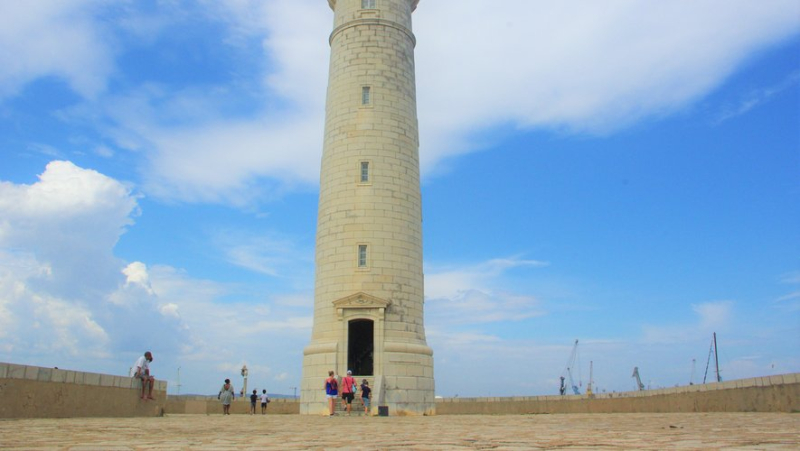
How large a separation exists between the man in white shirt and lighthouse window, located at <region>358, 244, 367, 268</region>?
10229 mm

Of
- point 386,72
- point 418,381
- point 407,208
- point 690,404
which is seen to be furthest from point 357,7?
point 690,404

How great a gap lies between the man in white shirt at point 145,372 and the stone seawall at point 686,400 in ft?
42.5

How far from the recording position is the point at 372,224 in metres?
25.2

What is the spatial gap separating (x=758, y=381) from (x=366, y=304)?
14061 millimetres

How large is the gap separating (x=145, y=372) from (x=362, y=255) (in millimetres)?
10669

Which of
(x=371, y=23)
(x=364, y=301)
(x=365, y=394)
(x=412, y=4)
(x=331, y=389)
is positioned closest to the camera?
(x=331, y=389)

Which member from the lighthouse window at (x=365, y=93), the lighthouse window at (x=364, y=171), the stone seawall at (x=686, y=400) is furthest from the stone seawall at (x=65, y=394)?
the lighthouse window at (x=365, y=93)

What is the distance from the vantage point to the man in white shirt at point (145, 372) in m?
15.6

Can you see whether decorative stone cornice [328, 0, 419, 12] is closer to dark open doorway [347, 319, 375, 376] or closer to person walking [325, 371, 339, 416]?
dark open doorway [347, 319, 375, 376]

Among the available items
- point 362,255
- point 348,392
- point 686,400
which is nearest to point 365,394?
point 348,392

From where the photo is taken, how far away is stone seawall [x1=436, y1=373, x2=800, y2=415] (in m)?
12.5

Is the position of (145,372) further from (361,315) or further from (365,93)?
(365,93)

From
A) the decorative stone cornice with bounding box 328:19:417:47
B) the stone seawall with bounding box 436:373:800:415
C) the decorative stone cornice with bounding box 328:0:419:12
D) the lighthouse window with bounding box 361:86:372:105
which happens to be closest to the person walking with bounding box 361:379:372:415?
the stone seawall with bounding box 436:373:800:415

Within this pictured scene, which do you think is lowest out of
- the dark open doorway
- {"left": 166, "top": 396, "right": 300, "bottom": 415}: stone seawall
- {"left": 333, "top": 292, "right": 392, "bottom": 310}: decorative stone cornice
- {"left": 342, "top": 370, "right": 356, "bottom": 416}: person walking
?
{"left": 166, "top": 396, "right": 300, "bottom": 415}: stone seawall
